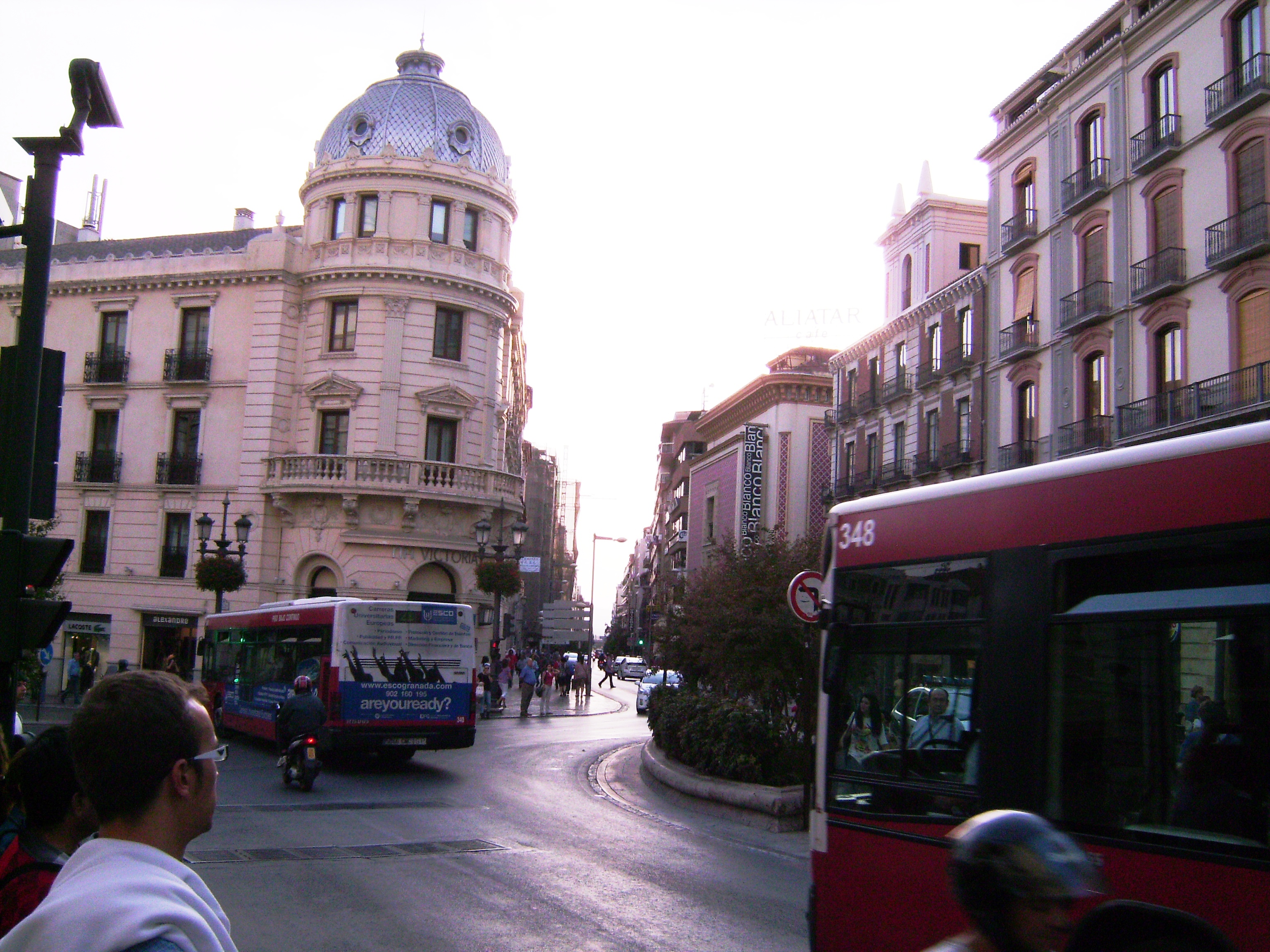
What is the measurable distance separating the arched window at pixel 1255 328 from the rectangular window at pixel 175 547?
1266 inches

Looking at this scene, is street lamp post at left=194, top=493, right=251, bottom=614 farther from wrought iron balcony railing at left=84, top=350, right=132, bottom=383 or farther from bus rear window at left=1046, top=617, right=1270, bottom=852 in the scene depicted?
A: bus rear window at left=1046, top=617, right=1270, bottom=852

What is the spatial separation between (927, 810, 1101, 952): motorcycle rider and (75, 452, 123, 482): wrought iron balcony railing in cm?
4132

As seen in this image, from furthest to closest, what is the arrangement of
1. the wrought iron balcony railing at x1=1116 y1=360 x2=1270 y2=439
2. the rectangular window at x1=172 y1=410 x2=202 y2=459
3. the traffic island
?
the rectangular window at x1=172 y1=410 x2=202 y2=459
the wrought iron balcony railing at x1=1116 y1=360 x2=1270 y2=439
the traffic island

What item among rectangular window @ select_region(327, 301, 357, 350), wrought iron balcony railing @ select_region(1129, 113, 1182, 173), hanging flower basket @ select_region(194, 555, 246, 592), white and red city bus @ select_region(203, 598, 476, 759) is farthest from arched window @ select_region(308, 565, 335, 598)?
wrought iron balcony railing @ select_region(1129, 113, 1182, 173)

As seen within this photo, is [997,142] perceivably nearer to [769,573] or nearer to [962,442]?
[962,442]

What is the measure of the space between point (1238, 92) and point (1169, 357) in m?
6.04

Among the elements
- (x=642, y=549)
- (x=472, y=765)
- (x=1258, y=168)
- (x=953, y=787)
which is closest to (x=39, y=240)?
(x=953, y=787)

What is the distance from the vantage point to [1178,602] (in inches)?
192

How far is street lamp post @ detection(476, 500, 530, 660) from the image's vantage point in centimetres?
3141

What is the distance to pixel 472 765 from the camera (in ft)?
66.2

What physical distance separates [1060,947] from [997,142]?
115ft

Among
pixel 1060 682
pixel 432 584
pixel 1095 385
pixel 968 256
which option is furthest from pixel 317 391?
pixel 1060 682

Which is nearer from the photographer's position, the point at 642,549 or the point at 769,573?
the point at 769,573

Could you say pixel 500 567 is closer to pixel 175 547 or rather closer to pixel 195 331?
pixel 175 547
